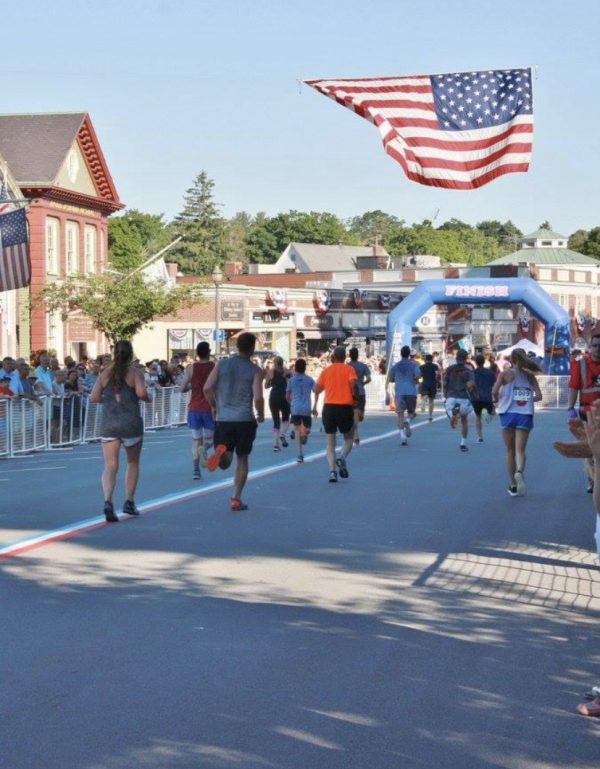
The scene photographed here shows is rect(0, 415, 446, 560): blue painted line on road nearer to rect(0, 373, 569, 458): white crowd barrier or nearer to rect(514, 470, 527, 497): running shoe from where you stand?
rect(514, 470, 527, 497): running shoe

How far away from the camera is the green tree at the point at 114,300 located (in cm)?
4612

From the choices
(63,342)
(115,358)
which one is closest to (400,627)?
(115,358)

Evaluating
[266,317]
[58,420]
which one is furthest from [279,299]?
[58,420]

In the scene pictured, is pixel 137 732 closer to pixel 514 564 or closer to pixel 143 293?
pixel 514 564

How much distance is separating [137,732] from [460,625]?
2.97 metres

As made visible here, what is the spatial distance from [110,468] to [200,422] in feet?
16.5

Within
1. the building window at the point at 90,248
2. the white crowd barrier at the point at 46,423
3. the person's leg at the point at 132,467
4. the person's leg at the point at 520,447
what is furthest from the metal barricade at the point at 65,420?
the building window at the point at 90,248

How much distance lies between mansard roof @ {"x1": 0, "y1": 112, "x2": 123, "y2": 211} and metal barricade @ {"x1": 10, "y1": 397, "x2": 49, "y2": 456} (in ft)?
80.3

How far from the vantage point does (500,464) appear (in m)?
20.9

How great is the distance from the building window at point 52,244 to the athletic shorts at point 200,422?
105 feet

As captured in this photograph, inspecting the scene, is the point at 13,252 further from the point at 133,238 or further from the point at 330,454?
the point at 133,238

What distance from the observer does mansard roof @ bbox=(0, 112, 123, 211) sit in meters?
49.2

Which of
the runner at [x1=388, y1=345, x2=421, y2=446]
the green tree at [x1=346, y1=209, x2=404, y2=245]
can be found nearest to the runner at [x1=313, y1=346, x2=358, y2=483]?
the runner at [x1=388, y1=345, x2=421, y2=446]

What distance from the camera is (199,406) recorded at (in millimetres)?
18578
